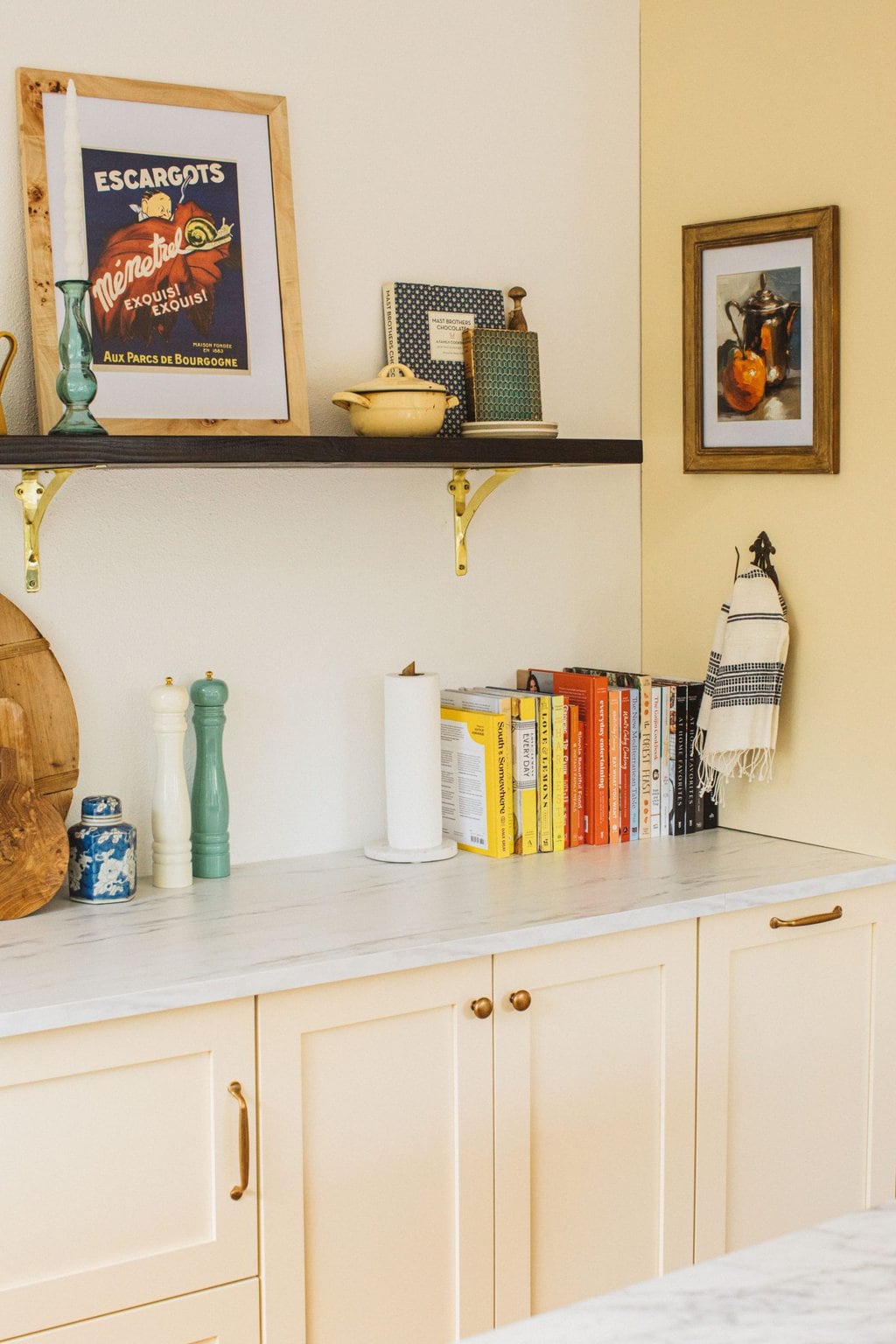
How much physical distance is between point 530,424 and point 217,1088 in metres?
1.12

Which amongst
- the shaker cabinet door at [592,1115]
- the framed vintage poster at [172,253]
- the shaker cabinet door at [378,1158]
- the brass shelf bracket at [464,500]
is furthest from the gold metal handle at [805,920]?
the framed vintage poster at [172,253]

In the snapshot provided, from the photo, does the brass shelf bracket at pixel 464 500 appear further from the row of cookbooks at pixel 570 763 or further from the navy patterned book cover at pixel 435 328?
the row of cookbooks at pixel 570 763

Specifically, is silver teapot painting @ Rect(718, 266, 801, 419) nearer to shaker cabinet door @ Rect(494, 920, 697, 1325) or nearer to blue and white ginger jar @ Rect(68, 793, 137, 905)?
shaker cabinet door @ Rect(494, 920, 697, 1325)

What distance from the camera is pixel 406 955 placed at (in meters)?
1.87

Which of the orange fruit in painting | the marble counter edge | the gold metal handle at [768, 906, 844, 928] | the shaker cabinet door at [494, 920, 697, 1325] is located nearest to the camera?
the marble counter edge

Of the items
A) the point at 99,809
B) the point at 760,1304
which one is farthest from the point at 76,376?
the point at 760,1304

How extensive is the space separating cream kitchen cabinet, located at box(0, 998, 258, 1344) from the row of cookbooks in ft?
2.38

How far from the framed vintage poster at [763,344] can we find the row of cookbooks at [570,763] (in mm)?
426

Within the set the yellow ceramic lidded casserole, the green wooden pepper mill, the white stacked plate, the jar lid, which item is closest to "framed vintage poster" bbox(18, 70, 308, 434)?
the yellow ceramic lidded casserole

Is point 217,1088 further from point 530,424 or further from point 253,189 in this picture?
point 253,189

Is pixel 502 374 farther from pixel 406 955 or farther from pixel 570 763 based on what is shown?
pixel 406 955

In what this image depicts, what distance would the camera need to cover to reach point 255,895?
2145mm

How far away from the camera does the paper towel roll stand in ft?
7.64

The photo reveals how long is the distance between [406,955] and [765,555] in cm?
101
